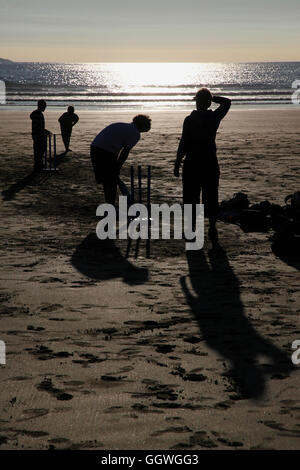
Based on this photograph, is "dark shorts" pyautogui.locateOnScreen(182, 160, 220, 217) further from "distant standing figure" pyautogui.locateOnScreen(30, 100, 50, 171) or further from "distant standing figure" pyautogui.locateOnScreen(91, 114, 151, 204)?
"distant standing figure" pyautogui.locateOnScreen(30, 100, 50, 171)

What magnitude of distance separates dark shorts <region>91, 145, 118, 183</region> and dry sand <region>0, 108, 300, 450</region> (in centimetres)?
81

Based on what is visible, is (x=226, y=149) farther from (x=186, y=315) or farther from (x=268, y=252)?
(x=186, y=315)

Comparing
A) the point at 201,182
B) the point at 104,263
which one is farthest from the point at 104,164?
the point at 104,263

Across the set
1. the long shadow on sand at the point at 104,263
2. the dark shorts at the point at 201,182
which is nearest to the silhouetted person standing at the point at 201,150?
the dark shorts at the point at 201,182

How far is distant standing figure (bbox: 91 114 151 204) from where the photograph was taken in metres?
9.09

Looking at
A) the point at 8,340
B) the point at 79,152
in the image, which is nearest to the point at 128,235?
the point at 8,340

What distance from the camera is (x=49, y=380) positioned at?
4609mm

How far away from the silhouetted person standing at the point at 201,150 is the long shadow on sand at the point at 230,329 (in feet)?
3.51

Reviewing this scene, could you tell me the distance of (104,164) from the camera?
9.27m

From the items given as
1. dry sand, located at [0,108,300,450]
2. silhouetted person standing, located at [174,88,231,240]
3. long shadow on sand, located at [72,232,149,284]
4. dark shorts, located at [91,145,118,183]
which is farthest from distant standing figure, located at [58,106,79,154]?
silhouetted person standing, located at [174,88,231,240]

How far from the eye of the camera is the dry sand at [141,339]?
3961mm

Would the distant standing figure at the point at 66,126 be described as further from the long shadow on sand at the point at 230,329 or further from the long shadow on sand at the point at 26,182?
the long shadow on sand at the point at 230,329

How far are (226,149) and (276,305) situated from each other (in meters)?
12.9

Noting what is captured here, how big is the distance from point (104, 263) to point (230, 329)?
2.57 meters
